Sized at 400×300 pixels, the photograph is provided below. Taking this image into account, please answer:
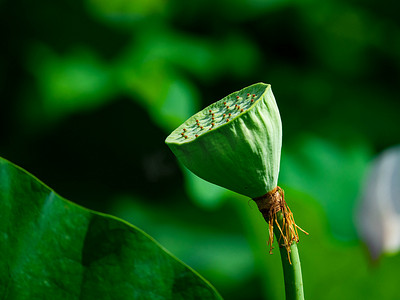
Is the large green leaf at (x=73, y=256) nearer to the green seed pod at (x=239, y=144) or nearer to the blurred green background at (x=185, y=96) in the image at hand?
the green seed pod at (x=239, y=144)

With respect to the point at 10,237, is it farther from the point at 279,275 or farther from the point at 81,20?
the point at 81,20

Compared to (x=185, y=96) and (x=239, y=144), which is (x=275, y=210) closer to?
(x=239, y=144)

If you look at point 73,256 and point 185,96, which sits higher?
point 73,256

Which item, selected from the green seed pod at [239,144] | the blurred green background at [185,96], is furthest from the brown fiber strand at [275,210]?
the blurred green background at [185,96]

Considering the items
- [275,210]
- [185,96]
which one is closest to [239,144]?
[275,210]

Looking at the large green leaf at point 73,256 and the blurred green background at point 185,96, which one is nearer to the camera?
the large green leaf at point 73,256

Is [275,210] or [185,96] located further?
[185,96]
